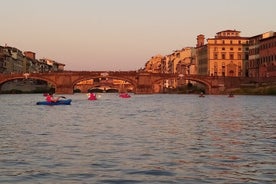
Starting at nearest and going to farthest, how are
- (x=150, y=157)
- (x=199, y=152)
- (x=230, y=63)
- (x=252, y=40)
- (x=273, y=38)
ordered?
(x=150, y=157) → (x=199, y=152) → (x=273, y=38) → (x=252, y=40) → (x=230, y=63)

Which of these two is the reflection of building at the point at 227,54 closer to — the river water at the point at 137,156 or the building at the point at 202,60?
the building at the point at 202,60

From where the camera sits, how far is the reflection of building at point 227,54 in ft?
508

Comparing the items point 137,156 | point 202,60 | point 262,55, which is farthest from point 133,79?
point 137,156

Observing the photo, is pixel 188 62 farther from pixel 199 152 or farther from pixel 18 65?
pixel 199 152

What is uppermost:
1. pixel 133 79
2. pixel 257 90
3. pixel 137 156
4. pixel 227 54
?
pixel 227 54

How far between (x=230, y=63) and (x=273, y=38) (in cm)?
2970

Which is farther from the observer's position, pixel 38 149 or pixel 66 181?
pixel 38 149

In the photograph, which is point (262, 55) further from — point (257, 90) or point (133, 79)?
point (133, 79)

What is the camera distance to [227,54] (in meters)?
155

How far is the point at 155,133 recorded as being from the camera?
29391 mm

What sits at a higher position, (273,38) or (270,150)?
(273,38)

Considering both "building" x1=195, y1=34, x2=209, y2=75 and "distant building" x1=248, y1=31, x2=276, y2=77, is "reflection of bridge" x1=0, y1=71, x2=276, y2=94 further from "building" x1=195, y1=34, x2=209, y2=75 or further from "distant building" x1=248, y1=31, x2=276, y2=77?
"building" x1=195, y1=34, x2=209, y2=75

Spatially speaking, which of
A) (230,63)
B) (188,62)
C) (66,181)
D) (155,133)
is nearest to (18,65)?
(188,62)

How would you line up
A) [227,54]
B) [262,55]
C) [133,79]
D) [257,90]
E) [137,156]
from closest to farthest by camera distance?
[137,156] → [257,90] → [262,55] → [133,79] → [227,54]
